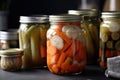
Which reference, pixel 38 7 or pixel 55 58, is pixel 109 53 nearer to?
pixel 55 58

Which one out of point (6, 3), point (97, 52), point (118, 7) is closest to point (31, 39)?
point (97, 52)

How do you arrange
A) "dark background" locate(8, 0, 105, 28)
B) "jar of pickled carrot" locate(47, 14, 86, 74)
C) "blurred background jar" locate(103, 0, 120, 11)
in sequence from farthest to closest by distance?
"dark background" locate(8, 0, 105, 28)
"blurred background jar" locate(103, 0, 120, 11)
"jar of pickled carrot" locate(47, 14, 86, 74)

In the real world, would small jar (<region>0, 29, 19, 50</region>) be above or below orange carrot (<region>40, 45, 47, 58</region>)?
above

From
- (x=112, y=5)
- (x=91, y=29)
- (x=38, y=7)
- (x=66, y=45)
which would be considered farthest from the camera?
(x=38, y=7)

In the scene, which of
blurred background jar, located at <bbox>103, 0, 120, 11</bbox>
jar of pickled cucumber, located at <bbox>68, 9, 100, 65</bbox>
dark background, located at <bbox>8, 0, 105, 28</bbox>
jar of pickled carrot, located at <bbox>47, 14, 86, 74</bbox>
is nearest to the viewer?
jar of pickled carrot, located at <bbox>47, 14, 86, 74</bbox>

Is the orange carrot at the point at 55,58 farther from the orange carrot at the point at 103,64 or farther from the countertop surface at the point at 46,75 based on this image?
the orange carrot at the point at 103,64

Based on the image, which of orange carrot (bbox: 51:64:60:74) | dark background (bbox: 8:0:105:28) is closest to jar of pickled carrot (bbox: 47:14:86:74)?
orange carrot (bbox: 51:64:60:74)

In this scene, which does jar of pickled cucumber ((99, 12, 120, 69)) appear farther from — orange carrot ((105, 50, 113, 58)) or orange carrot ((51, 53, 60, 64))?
orange carrot ((51, 53, 60, 64))

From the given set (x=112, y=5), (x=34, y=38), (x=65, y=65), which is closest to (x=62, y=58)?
(x=65, y=65)
